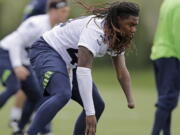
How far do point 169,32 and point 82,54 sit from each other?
205cm

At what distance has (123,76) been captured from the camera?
804cm

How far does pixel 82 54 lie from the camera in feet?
24.2

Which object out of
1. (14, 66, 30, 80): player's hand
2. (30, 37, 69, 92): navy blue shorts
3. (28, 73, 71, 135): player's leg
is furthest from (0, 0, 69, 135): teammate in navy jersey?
(28, 73, 71, 135): player's leg

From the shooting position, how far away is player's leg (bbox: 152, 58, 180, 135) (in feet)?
30.0

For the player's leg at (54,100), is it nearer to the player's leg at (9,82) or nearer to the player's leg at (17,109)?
the player's leg at (9,82)

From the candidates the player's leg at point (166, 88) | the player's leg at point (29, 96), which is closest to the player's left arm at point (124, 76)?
the player's leg at point (166, 88)

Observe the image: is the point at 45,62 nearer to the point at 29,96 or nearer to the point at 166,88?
the point at 166,88

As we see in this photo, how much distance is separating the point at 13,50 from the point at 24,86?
0.64m

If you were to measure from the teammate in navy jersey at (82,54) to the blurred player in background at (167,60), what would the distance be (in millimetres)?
1209

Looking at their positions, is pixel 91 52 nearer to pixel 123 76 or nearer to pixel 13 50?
pixel 123 76

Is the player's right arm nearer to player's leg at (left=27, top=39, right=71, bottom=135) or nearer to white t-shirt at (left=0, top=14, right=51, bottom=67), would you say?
player's leg at (left=27, top=39, right=71, bottom=135)

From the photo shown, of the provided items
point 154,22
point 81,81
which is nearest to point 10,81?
point 81,81

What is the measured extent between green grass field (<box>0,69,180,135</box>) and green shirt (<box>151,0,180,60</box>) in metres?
1.87

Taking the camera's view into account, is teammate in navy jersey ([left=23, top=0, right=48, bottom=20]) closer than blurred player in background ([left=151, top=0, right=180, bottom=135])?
No
